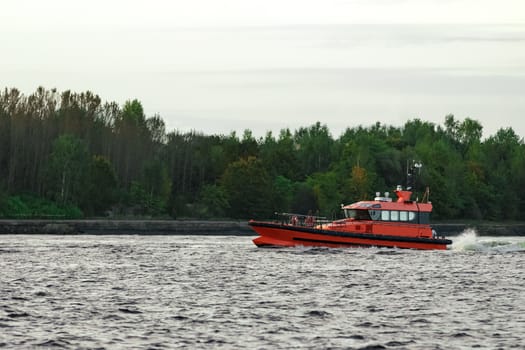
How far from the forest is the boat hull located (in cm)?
6683

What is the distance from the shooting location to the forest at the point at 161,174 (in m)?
148

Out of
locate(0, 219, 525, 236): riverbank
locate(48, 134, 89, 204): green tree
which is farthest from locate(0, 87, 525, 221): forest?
locate(0, 219, 525, 236): riverbank

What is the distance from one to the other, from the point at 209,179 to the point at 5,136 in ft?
127

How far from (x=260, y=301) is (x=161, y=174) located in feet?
384

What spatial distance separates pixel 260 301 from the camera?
43406 millimetres

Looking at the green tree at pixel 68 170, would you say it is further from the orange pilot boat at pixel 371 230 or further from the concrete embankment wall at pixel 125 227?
the orange pilot boat at pixel 371 230

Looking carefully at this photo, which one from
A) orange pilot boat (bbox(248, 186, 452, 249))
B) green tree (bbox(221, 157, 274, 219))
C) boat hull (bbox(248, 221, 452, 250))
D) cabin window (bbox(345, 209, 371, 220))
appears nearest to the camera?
boat hull (bbox(248, 221, 452, 250))

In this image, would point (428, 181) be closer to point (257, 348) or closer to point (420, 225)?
point (420, 225)

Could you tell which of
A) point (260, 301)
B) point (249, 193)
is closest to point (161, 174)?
point (249, 193)

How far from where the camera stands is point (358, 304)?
141 ft

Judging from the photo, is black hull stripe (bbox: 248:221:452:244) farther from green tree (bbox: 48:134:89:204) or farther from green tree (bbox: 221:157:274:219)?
green tree (bbox: 221:157:274:219)

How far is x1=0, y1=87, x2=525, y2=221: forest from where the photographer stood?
14800 centimetres

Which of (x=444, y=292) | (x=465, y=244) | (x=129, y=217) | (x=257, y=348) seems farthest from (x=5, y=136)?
(x=257, y=348)

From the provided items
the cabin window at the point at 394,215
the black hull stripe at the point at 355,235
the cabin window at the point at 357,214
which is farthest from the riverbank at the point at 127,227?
the cabin window at the point at 394,215
